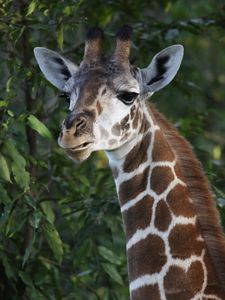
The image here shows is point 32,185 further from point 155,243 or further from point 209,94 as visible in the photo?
A: point 209,94

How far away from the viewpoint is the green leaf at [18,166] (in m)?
8.14

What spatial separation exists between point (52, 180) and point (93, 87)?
230cm

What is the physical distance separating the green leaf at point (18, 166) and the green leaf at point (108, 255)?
1238 millimetres

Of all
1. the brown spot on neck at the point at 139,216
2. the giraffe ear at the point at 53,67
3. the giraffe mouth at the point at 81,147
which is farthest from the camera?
the giraffe ear at the point at 53,67

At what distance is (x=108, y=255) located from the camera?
9156 mm

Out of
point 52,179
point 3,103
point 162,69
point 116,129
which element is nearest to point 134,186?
→ point 116,129

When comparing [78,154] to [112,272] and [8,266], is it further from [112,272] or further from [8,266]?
[112,272]

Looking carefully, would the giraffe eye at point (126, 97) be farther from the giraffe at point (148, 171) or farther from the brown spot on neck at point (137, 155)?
the brown spot on neck at point (137, 155)

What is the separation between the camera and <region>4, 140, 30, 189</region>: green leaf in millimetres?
8141

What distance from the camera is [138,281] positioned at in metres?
7.23

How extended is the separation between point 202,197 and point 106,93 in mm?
990

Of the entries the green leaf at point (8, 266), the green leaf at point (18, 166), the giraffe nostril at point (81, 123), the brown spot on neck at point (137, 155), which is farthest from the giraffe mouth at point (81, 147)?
the green leaf at point (8, 266)

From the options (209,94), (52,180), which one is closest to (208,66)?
(209,94)

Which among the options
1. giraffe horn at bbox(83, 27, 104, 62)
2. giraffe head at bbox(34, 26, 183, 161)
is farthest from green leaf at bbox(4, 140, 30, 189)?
giraffe horn at bbox(83, 27, 104, 62)
